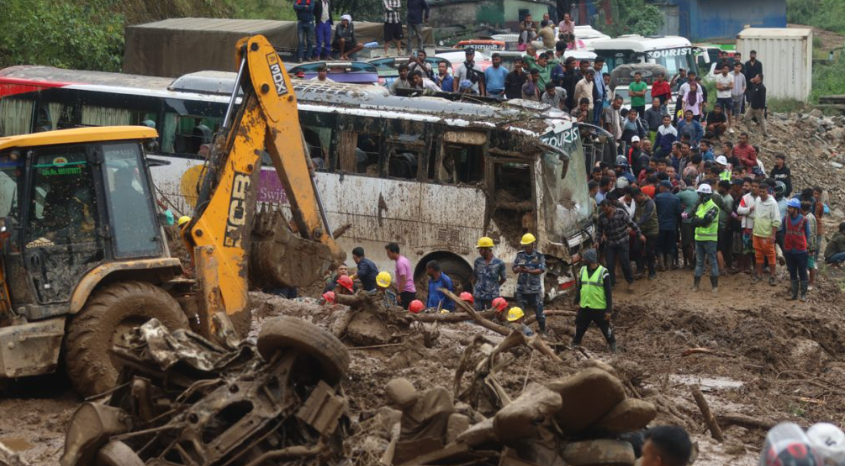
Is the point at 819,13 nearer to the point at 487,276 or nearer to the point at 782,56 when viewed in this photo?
the point at 782,56

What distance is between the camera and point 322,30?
25031 mm

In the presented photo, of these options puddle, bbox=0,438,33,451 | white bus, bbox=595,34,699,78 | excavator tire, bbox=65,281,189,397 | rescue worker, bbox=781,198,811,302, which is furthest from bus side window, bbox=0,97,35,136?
white bus, bbox=595,34,699,78

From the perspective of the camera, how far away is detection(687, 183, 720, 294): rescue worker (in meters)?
18.2

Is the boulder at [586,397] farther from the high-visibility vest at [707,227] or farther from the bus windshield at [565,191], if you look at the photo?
the high-visibility vest at [707,227]

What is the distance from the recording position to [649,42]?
31312mm

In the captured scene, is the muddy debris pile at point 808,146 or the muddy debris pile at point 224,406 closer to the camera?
the muddy debris pile at point 224,406

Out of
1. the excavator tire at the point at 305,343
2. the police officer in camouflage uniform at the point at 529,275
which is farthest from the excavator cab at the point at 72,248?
the police officer in camouflage uniform at the point at 529,275

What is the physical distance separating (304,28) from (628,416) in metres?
17.8

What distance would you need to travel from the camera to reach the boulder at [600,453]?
782cm

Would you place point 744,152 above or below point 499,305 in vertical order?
above

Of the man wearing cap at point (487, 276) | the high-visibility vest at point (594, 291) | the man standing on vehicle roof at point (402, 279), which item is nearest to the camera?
the high-visibility vest at point (594, 291)

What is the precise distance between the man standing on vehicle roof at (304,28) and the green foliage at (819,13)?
93.7ft

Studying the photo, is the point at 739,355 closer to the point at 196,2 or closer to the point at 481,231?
the point at 481,231

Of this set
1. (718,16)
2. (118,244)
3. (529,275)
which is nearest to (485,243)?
(529,275)
